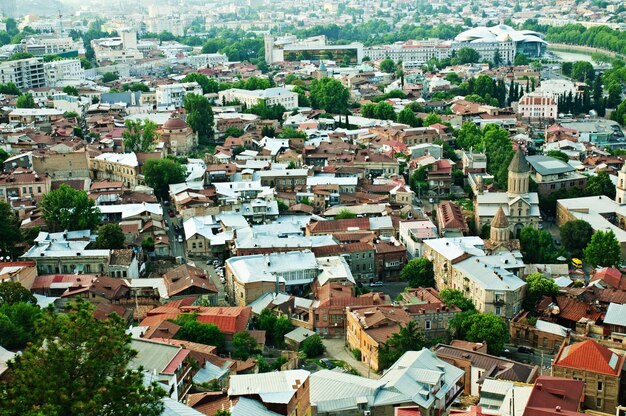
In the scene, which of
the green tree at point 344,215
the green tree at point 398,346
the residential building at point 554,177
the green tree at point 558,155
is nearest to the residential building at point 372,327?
the green tree at point 398,346

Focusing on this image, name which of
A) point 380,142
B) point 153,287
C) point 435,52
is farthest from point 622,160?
point 435,52

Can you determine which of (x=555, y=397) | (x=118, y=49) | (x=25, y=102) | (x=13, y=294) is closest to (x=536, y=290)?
(x=555, y=397)

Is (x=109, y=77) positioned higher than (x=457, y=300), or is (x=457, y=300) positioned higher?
(x=109, y=77)

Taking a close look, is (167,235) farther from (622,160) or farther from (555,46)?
(555,46)

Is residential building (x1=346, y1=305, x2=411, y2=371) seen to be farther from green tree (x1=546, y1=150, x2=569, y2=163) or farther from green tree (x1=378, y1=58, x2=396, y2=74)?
green tree (x1=378, y1=58, x2=396, y2=74)

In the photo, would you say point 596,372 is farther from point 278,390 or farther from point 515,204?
point 515,204

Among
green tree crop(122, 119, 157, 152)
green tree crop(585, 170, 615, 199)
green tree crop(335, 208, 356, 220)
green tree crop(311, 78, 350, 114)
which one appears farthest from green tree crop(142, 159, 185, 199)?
green tree crop(311, 78, 350, 114)

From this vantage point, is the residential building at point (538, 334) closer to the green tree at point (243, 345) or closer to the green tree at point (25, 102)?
the green tree at point (243, 345)
